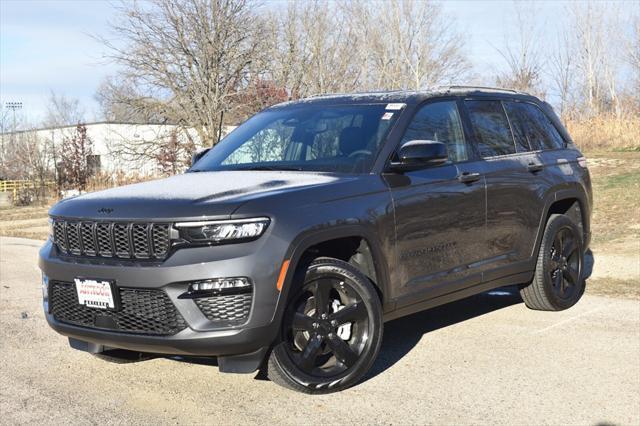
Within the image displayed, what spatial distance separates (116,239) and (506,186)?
3277 millimetres

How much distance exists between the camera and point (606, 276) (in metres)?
8.72

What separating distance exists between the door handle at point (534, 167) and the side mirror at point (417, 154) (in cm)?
156

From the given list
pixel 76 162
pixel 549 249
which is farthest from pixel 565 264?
pixel 76 162

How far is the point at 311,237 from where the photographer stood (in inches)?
184

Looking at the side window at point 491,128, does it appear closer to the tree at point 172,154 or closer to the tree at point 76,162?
the tree at point 172,154

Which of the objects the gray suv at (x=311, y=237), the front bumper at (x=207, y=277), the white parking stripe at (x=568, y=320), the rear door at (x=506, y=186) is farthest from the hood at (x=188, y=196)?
the white parking stripe at (x=568, y=320)

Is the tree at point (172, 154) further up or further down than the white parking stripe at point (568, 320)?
further up

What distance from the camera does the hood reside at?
4.42 metres

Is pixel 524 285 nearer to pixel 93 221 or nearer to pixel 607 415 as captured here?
pixel 607 415

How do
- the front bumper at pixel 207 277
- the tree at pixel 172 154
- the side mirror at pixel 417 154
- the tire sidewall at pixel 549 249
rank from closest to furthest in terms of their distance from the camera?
the front bumper at pixel 207 277, the side mirror at pixel 417 154, the tire sidewall at pixel 549 249, the tree at pixel 172 154

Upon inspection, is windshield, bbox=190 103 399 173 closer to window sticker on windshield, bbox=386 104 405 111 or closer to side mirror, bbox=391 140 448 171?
window sticker on windshield, bbox=386 104 405 111

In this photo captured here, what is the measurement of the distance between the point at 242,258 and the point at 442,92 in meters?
2.62

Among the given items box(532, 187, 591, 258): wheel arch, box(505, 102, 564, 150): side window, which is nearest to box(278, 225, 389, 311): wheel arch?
box(532, 187, 591, 258): wheel arch

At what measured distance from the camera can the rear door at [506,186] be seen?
6.24 metres
